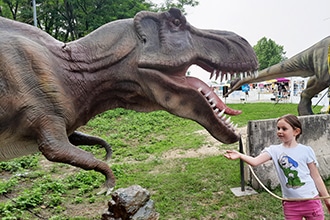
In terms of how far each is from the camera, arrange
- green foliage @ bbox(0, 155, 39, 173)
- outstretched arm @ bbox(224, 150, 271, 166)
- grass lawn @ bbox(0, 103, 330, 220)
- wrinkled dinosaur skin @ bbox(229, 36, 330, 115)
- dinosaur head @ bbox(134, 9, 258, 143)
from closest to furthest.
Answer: dinosaur head @ bbox(134, 9, 258, 143) < outstretched arm @ bbox(224, 150, 271, 166) < grass lawn @ bbox(0, 103, 330, 220) < wrinkled dinosaur skin @ bbox(229, 36, 330, 115) < green foliage @ bbox(0, 155, 39, 173)

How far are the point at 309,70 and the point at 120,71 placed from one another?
241 inches

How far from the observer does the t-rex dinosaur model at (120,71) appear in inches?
62.9

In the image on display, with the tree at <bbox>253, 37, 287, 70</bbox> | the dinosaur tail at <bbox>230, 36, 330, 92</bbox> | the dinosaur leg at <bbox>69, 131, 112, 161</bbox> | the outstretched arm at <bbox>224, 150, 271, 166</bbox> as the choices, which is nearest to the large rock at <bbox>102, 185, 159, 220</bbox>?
the dinosaur leg at <bbox>69, 131, 112, 161</bbox>

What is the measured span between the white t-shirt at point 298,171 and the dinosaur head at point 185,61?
0.54 metres

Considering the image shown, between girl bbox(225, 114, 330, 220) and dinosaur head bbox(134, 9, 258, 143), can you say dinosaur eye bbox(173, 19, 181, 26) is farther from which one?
girl bbox(225, 114, 330, 220)

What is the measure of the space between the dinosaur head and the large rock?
1.57 meters

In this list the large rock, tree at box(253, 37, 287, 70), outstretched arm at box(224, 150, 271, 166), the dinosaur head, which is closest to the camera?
the dinosaur head

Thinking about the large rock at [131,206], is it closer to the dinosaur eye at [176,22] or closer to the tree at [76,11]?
the dinosaur eye at [176,22]

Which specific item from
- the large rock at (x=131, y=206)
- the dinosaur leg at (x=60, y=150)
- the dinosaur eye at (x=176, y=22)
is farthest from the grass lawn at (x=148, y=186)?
the dinosaur eye at (x=176, y=22)

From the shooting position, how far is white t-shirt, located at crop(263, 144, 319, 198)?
2.06 m

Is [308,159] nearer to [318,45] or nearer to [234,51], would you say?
[234,51]

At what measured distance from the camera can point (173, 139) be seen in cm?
927

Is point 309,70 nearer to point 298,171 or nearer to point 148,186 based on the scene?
point 148,186

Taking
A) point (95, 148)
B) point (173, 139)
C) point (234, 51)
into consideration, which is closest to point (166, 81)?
point (234, 51)
